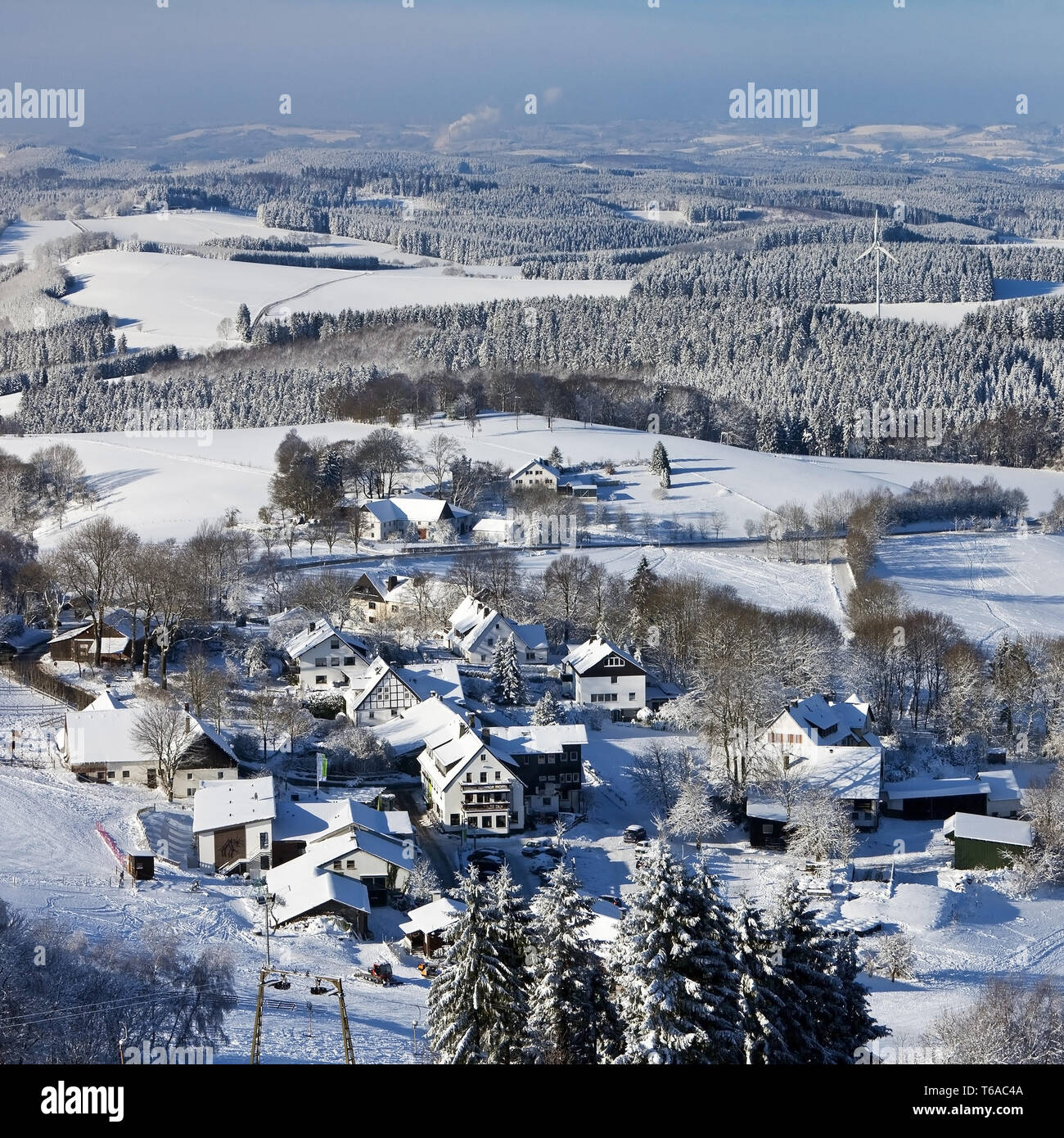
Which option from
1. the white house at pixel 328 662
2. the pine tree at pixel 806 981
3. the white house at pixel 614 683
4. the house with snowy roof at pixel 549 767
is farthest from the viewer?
the white house at pixel 328 662

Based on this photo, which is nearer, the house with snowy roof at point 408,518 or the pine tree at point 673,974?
the pine tree at point 673,974

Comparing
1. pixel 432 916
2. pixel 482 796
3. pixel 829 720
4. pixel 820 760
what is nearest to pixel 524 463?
pixel 829 720

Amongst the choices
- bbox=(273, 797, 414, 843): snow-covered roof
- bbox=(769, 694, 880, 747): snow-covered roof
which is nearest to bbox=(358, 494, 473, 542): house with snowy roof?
bbox=(769, 694, 880, 747): snow-covered roof

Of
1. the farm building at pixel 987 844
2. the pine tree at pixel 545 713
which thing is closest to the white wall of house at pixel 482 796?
the pine tree at pixel 545 713

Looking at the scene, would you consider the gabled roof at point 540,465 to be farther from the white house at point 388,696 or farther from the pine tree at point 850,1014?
the pine tree at point 850,1014

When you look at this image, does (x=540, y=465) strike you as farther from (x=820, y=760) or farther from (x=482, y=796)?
(x=482, y=796)

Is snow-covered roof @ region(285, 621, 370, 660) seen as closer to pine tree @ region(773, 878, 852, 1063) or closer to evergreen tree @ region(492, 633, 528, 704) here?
evergreen tree @ region(492, 633, 528, 704)

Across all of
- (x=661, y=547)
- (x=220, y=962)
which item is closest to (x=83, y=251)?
(x=661, y=547)

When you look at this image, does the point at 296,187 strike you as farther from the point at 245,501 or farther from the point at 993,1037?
the point at 993,1037
